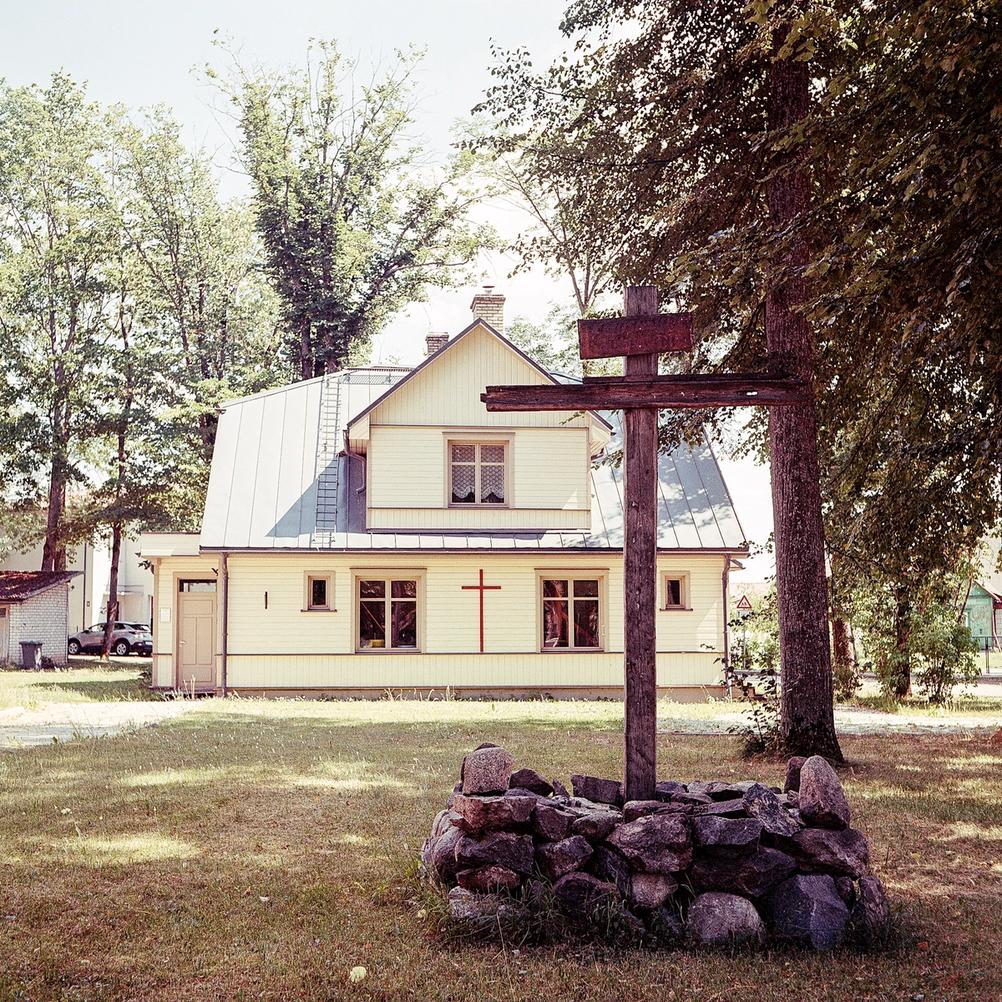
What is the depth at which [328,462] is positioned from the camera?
24.3 m

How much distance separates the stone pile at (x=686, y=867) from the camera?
5.38 meters

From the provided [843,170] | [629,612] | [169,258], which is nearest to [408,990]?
[629,612]

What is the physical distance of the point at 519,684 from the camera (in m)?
22.7

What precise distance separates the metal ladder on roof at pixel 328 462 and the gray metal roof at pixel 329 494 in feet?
0.07

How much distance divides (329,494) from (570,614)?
5533mm

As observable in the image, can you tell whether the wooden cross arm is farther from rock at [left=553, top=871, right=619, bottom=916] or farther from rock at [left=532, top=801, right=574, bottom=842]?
rock at [left=553, top=871, right=619, bottom=916]

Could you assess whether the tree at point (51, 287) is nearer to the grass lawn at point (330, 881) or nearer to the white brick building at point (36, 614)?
the white brick building at point (36, 614)

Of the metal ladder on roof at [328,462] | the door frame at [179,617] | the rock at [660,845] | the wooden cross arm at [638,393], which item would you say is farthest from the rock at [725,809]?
the door frame at [179,617]

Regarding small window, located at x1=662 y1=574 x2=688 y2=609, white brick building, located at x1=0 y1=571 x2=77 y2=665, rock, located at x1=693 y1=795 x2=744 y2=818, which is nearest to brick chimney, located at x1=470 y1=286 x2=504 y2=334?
small window, located at x1=662 y1=574 x2=688 y2=609

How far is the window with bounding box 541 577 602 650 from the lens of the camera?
75.7 ft

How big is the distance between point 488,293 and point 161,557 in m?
8.94

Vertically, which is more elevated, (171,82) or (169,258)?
(171,82)

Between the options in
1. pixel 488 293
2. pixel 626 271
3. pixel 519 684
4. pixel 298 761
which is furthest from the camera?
pixel 488 293

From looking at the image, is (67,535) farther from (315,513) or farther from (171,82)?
(315,513)
